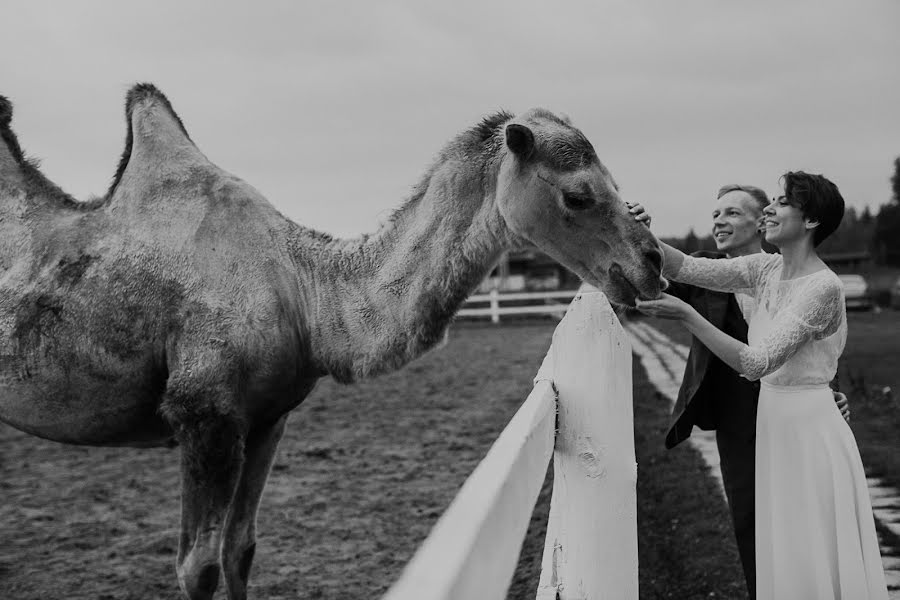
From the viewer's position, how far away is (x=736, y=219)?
12.4ft

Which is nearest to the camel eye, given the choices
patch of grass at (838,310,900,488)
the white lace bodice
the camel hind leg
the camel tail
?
the white lace bodice

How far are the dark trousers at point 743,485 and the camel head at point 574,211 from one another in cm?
92

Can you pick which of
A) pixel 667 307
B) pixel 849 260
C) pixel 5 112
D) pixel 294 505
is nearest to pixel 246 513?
pixel 667 307

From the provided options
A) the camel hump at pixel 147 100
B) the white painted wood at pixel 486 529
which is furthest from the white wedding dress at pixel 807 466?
the camel hump at pixel 147 100

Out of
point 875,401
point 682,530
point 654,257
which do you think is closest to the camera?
point 654,257

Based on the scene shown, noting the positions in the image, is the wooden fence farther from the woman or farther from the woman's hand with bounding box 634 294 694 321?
the woman

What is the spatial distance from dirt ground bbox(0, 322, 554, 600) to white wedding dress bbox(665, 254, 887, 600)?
167 centimetres

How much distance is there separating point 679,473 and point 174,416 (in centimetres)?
417

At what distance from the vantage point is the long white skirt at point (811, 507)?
9.37 ft

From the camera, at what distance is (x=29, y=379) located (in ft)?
11.2

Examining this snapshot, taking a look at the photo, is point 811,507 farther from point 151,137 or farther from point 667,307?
point 151,137

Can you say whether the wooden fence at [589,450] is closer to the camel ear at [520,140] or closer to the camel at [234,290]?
the camel at [234,290]

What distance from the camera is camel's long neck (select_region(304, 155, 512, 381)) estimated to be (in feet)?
11.2

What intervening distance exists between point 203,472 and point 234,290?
71 centimetres
